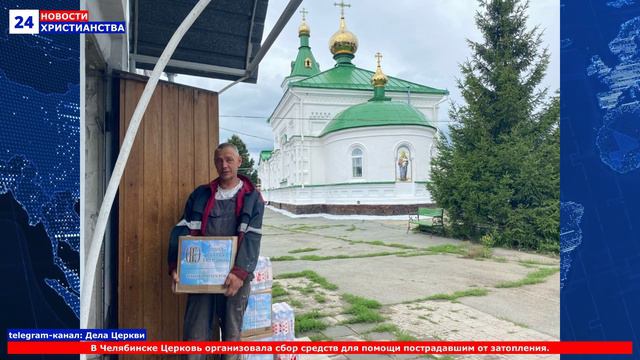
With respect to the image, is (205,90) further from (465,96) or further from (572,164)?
(465,96)

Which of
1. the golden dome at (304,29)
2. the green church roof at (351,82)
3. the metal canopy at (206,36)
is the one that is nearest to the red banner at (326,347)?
the metal canopy at (206,36)

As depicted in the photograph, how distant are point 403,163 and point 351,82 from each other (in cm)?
1193

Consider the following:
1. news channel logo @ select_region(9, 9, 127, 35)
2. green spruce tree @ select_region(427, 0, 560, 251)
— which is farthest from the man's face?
green spruce tree @ select_region(427, 0, 560, 251)

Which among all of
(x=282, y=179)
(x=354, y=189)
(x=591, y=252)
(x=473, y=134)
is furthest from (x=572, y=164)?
(x=282, y=179)

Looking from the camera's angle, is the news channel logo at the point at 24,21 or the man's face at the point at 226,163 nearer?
the news channel logo at the point at 24,21

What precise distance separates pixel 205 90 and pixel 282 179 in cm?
3040

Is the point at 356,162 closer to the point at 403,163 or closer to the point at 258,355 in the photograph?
the point at 403,163

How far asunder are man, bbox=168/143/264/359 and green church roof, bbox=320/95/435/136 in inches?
769

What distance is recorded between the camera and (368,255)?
8766mm

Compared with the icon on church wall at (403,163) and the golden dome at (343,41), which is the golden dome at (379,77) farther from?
the golden dome at (343,41)

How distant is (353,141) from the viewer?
73.5ft

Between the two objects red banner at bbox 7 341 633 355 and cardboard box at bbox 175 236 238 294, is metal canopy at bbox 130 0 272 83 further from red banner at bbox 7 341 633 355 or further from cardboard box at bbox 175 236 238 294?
red banner at bbox 7 341 633 355

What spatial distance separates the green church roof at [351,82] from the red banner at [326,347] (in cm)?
2577

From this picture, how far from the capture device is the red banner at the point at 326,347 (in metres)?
1.51
